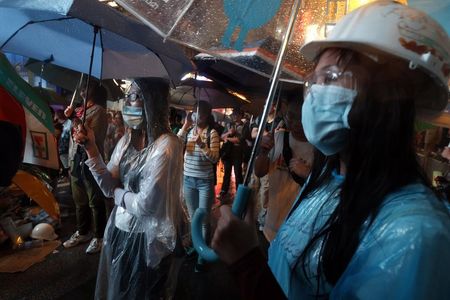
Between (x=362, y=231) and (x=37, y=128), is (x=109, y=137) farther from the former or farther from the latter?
(x=362, y=231)

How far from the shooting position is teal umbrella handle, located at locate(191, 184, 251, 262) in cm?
108

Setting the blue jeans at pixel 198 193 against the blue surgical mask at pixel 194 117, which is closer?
the blue jeans at pixel 198 193

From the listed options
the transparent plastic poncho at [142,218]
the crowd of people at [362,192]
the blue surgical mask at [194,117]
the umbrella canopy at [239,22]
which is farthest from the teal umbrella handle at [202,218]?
the blue surgical mask at [194,117]

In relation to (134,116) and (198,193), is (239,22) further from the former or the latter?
(198,193)

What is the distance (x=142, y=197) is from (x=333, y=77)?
5.58 ft

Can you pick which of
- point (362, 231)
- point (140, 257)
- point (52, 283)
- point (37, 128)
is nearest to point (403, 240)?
point (362, 231)

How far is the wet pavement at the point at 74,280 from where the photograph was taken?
11.6 ft

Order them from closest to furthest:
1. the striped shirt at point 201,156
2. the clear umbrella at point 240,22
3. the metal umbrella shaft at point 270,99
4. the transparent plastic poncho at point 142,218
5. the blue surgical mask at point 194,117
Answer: the metal umbrella shaft at point 270,99 → the clear umbrella at point 240,22 → the transparent plastic poncho at point 142,218 → the striped shirt at point 201,156 → the blue surgical mask at point 194,117

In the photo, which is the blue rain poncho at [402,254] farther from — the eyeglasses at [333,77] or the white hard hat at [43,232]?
the white hard hat at [43,232]

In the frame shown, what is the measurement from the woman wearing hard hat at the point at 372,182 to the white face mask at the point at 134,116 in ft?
5.71

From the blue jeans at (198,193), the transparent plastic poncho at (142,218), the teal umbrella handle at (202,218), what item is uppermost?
the teal umbrella handle at (202,218)

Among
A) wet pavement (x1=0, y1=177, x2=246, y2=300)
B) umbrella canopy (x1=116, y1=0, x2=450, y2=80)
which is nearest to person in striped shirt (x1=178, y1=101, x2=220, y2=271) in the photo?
wet pavement (x1=0, y1=177, x2=246, y2=300)

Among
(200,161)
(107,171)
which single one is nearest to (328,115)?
(107,171)

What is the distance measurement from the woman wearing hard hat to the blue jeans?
3644 millimetres
